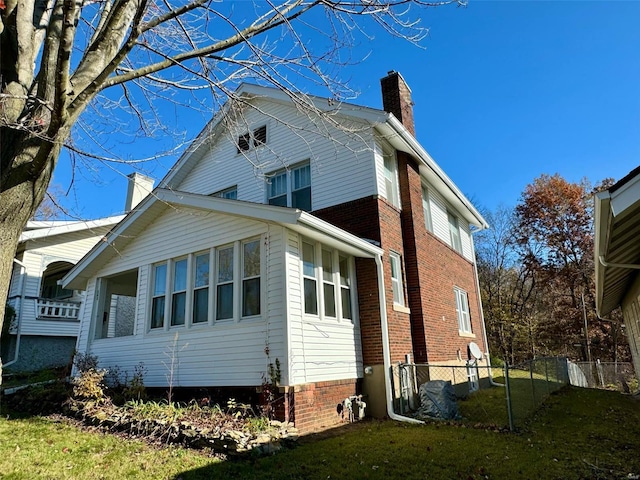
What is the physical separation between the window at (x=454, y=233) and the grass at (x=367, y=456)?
849 cm

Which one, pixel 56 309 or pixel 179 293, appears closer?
pixel 179 293

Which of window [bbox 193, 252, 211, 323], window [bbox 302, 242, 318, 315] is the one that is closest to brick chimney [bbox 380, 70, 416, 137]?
window [bbox 302, 242, 318, 315]

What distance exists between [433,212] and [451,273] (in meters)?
2.22

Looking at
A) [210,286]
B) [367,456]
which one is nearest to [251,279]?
[210,286]

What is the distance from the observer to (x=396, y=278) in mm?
10938

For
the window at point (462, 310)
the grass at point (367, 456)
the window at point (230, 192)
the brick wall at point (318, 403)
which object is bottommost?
the grass at point (367, 456)

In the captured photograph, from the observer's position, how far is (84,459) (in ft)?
19.2

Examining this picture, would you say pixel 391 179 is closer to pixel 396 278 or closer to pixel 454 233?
pixel 396 278

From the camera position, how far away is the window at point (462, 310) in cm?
1443

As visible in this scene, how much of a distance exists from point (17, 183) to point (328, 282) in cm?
644

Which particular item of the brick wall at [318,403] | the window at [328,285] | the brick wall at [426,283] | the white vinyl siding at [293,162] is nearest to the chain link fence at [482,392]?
the brick wall at [426,283]

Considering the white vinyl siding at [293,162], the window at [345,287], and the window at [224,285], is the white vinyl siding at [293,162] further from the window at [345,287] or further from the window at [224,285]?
the window at [224,285]

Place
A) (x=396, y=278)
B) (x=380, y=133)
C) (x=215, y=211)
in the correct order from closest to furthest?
(x=215, y=211) < (x=396, y=278) < (x=380, y=133)

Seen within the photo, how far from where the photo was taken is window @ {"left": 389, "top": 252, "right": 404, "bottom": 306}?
10.7 meters
